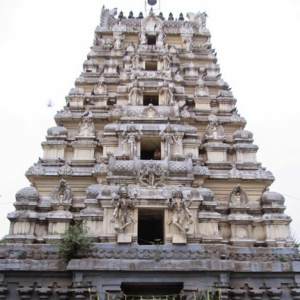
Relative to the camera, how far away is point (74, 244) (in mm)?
18250

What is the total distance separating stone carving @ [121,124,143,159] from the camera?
75.3 ft

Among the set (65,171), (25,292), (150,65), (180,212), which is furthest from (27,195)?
(150,65)

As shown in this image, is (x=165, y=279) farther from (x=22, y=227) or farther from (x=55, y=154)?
(x=55, y=154)

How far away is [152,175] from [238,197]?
15.4 feet

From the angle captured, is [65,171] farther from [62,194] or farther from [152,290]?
[152,290]

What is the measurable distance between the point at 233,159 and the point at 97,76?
11093 mm

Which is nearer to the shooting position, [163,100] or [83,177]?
[83,177]

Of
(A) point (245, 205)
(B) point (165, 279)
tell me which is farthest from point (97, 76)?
(B) point (165, 279)

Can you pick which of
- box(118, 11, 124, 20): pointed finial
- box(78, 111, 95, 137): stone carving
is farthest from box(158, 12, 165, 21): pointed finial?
box(78, 111, 95, 137): stone carving

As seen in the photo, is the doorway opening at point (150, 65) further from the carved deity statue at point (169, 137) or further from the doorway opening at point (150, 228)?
the doorway opening at point (150, 228)

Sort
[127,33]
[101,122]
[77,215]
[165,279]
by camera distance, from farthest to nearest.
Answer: [127,33], [101,122], [77,215], [165,279]

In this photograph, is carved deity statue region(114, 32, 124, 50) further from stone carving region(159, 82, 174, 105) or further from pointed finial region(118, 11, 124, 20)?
stone carving region(159, 82, 174, 105)

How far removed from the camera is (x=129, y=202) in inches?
785

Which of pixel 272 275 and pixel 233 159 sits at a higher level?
pixel 233 159
